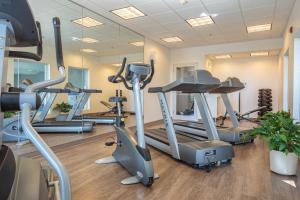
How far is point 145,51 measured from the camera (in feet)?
22.4

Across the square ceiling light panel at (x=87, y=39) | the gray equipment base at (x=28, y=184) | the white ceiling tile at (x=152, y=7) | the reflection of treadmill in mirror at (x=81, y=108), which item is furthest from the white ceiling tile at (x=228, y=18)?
the gray equipment base at (x=28, y=184)

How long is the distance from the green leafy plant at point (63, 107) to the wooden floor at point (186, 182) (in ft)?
6.42

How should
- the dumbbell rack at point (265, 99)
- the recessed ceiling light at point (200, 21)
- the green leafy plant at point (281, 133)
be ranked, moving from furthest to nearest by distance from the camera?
the dumbbell rack at point (265, 99) < the recessed ceiling light at point (200, 21) < the green leafy plant at point (281, 133)

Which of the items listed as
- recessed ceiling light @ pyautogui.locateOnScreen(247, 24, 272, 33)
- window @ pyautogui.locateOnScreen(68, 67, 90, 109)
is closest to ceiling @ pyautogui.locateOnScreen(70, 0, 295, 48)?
recessed ceiling light @ pyautogui.locateOnScreen(247, 24, 272, 33)

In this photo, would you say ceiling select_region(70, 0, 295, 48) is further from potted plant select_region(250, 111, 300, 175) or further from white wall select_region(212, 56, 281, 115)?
potted plant select_region(250, 111, 300, 175)

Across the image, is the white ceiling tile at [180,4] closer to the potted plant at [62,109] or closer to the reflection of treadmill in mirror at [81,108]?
the reflection of treadmill in mirror at [81,108]

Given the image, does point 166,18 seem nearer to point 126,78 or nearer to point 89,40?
point 89,40

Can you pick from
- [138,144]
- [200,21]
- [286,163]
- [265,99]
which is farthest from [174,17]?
[265,99]

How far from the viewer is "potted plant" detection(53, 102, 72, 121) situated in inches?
191

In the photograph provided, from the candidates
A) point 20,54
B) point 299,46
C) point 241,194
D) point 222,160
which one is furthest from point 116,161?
point 299,46

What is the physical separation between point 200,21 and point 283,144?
151 inches

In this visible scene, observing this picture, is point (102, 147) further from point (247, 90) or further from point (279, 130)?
point (247, 90)

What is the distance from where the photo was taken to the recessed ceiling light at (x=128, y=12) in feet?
15.2

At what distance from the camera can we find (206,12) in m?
4.71
